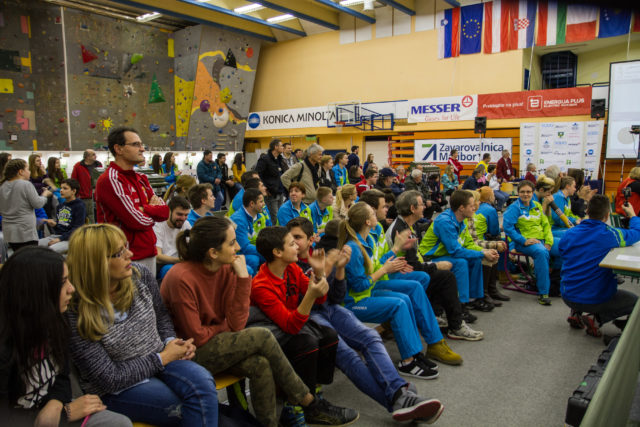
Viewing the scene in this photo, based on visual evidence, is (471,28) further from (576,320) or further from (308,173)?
(576,320)

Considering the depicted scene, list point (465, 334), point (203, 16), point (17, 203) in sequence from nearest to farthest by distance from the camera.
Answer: point (465, 334) < point (17, 203) < point (203, 16)

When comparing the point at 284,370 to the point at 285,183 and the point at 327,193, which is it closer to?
the point at 327,193

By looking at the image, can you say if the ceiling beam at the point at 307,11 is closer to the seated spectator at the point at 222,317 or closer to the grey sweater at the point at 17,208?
the grey sweater at the point at 17,208

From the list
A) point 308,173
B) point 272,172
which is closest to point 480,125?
point 308,173

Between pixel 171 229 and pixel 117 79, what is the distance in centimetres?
1371

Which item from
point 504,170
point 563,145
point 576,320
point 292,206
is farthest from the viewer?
point 563,145

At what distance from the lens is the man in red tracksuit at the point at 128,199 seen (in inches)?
114

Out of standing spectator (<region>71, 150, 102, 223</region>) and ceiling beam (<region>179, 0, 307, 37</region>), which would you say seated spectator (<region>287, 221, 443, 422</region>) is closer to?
standing spectator (<region>71, 150, 102, 223</region>)

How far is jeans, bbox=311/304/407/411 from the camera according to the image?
256 cm

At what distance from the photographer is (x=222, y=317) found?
7.64 ft

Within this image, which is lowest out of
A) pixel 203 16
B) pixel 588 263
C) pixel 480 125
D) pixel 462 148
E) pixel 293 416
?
pixel 293 416

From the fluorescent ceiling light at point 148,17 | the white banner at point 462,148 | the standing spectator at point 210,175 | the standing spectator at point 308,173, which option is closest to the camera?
the standing spectator at point 308,173

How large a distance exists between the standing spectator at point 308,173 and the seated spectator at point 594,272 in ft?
11.2

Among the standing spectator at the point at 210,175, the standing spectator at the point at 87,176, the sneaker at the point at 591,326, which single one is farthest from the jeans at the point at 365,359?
the standing spectator at the point at 210,175
